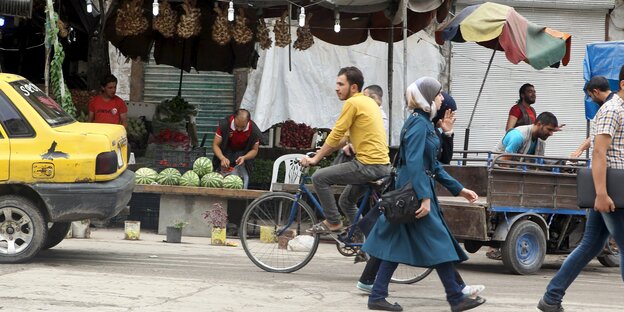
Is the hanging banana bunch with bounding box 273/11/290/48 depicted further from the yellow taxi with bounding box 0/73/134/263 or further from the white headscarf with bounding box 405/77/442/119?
the white headscarf with bounding box 405/77/442/119

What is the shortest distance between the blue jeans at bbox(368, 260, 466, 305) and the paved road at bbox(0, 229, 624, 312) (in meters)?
0.24

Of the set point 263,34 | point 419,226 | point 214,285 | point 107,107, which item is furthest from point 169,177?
point 419,226

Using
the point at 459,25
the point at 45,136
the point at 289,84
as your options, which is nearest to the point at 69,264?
the point at 45,136

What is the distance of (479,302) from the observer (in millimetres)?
8117

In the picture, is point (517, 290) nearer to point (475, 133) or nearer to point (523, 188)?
point (523, 188)

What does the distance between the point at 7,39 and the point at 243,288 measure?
1097cm

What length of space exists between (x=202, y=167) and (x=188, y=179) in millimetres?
368

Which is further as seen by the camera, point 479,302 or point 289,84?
point 289,84

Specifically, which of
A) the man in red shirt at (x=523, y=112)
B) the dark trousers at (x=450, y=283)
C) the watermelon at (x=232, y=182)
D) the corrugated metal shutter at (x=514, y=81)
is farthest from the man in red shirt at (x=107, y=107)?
the dark trousers at (x=450, y=283)

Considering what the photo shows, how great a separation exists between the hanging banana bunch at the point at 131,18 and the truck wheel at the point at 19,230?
20.5 ft

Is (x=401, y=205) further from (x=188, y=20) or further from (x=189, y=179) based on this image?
(x=188, y=20)

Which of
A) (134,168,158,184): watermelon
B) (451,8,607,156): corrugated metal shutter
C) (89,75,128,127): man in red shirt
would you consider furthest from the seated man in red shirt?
(451,8,607,156): corrugated metal shutter

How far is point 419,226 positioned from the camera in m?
8.22

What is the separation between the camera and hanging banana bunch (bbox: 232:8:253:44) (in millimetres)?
15859
